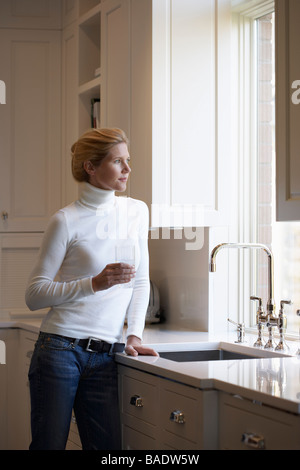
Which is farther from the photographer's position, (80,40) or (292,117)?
(80,40)

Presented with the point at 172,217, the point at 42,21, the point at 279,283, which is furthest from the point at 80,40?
the point at 279,283

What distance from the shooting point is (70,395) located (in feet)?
7.23

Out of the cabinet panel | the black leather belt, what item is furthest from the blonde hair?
the cabinet panel

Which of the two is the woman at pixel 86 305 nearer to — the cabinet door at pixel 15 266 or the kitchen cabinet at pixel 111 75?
the kitchen cabinet at pixel 111 75

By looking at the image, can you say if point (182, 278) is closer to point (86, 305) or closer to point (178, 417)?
point (86, 305)

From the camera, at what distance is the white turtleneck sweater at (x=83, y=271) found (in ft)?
7.29

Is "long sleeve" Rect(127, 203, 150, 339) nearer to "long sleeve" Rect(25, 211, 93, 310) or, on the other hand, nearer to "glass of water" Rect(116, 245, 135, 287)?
"glass of water" Rect(116, 245, 135, 287)

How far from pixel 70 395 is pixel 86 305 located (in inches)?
11.1

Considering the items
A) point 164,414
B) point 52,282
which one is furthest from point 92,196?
point 164,414

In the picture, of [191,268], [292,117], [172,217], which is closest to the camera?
[292,117]

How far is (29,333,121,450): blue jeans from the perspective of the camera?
7.12 ft

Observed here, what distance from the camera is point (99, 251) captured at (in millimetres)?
2281

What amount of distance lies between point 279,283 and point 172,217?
529 mm

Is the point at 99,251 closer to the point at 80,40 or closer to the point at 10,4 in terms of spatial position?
the point at 80,40
